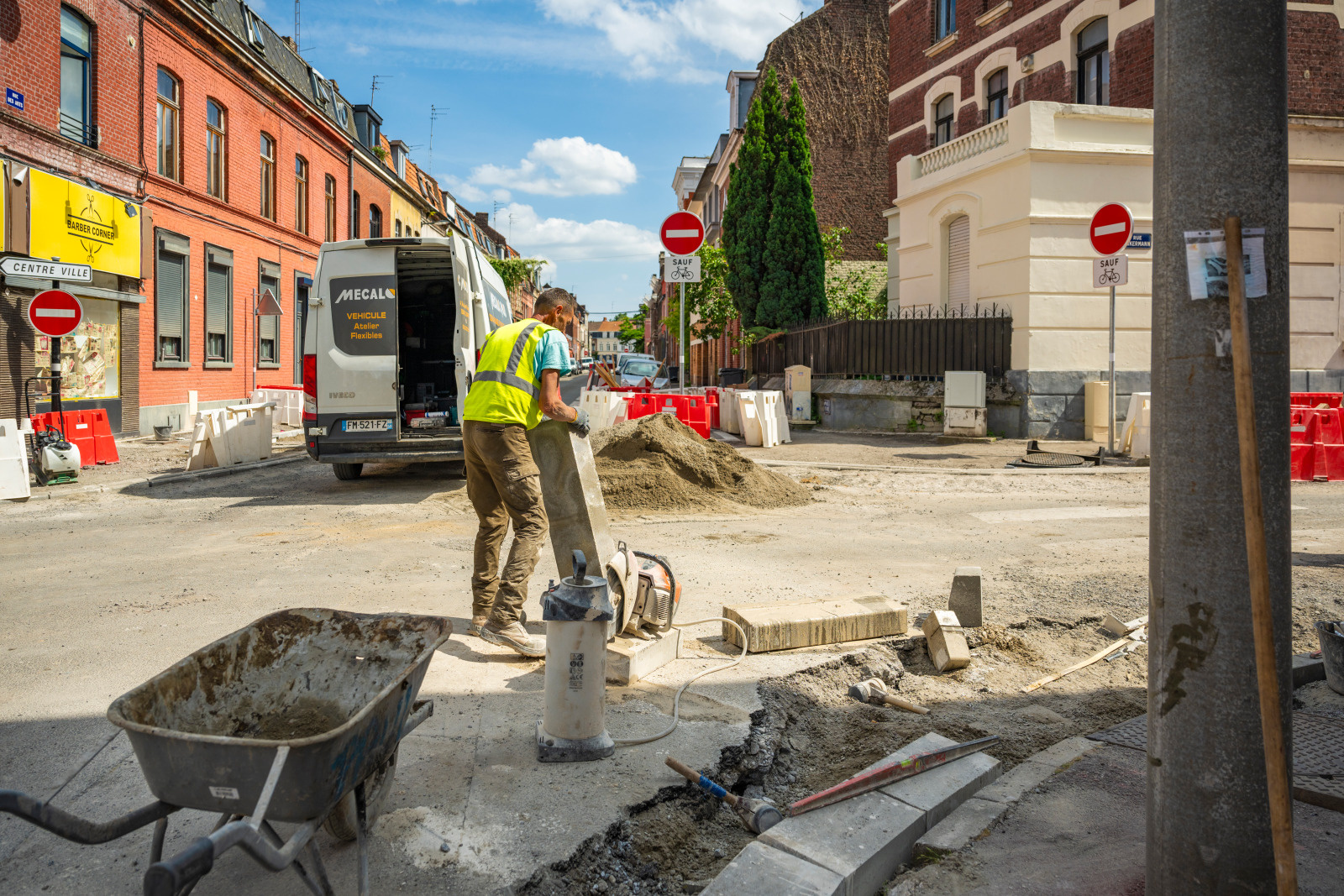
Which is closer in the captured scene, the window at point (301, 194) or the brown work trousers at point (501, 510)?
the brown work trousers at point (501, 510)

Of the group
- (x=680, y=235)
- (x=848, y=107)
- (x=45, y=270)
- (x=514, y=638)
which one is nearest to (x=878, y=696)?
(x=514, y=638)

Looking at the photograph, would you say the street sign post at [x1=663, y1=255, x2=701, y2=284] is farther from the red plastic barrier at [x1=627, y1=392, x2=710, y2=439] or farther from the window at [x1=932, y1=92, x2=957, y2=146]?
the window at [x1=932, y1=92, x2=957, y2=146]

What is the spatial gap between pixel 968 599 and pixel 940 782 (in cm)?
222

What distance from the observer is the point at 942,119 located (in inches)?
930

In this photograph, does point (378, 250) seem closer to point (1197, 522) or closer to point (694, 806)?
point (694, 806)

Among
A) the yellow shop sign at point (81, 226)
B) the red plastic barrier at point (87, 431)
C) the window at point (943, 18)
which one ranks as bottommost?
the red plastic barrier at point (87, 431)

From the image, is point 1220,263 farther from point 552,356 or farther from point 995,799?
point 552,356

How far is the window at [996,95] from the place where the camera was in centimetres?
2117

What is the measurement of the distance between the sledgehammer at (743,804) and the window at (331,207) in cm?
2885

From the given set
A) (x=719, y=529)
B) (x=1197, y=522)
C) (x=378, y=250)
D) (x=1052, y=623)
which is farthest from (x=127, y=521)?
(x=1197, y=522)

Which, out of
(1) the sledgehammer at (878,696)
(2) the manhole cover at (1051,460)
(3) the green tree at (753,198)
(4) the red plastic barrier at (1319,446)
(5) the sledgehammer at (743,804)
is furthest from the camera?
(3) the green tree at (753,198)

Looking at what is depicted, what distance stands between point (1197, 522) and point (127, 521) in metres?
9.51

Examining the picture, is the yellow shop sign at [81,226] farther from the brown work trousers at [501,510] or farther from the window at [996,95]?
the window at [996,95]

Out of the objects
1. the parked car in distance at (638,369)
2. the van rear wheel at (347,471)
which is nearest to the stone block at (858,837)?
the van rear wheel at (347,471)
